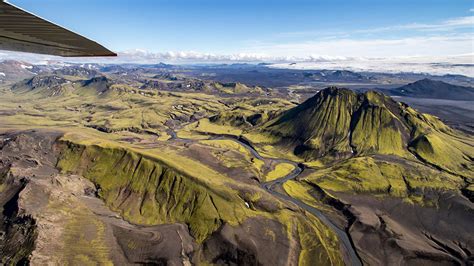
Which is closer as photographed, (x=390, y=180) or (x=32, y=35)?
(x=32, y=35)

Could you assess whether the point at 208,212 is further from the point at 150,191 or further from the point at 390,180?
the point at 390,180

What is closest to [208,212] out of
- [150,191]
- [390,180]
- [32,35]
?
[150,191]

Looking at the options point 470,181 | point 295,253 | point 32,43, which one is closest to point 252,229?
point 295,253

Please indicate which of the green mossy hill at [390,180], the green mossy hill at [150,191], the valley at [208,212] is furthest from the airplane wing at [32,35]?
the green mossy hill at [390,180]

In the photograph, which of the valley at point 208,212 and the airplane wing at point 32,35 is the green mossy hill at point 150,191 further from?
the airplane wing at point 32,35

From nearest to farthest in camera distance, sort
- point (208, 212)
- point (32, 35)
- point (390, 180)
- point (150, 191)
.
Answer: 1. point (32, 35)
2. point (208, 212)
3. point (150, 191)
4. point (390, 180)

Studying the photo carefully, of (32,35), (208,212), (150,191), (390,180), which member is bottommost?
(390,180)
